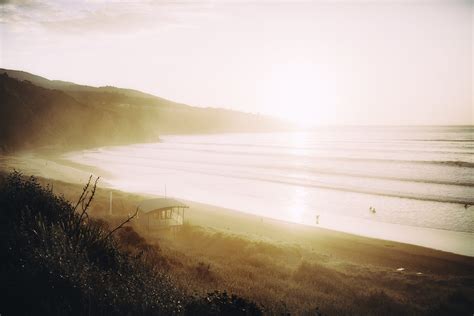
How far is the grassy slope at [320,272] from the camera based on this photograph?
1135cm

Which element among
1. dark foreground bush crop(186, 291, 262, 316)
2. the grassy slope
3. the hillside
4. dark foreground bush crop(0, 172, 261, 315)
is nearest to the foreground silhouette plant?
dark foreground bush crop(0, 172, 261, 315)

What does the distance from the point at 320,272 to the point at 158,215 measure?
11.3 meters

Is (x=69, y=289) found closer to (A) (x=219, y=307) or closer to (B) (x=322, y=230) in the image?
(A) (x=219, y=307)

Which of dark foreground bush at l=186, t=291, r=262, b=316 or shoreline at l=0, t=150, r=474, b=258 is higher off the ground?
dark foreground bush at l=186, t=291, r=262, b=316

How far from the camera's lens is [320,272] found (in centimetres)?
1642

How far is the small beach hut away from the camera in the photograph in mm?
22875

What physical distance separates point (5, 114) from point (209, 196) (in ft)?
175

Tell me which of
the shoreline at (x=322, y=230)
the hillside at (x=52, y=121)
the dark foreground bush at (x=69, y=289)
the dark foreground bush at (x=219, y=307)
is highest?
the hillside at (x=52, y=121)

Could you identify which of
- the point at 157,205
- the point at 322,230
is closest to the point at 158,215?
the point at 157,205

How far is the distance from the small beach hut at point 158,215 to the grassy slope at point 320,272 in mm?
756

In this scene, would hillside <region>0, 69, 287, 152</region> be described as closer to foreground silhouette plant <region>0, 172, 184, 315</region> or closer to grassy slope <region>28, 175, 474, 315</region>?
grassy slope <region>28, 175, 474, 315</region>

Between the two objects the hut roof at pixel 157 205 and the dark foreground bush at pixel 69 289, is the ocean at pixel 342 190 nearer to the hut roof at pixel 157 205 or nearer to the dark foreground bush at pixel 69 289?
the hut roof at pixel 157 205

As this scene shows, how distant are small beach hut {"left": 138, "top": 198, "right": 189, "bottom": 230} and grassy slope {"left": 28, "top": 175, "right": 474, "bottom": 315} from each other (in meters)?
0.76

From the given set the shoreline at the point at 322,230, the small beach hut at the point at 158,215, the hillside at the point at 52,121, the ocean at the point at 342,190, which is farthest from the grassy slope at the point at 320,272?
the hillside at the point at 52,121
